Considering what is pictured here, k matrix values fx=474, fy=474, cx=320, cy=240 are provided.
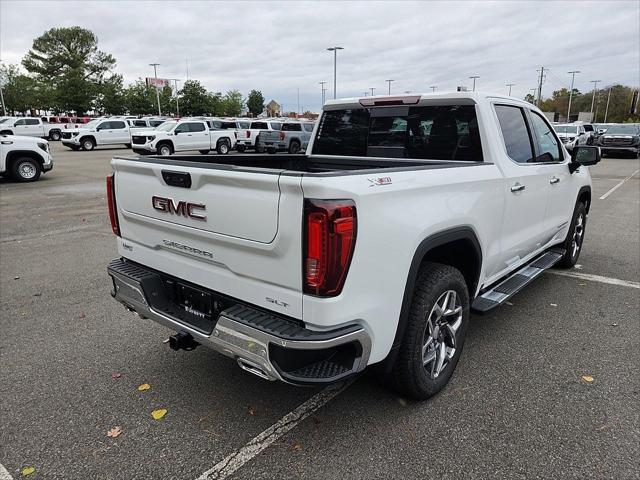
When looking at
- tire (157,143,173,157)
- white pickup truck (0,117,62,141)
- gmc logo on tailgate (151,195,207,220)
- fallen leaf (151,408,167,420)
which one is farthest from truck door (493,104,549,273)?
white pickup truck (0,117,62,141)

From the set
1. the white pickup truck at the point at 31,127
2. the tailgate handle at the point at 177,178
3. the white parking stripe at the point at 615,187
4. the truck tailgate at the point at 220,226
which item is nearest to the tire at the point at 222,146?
the white pickup truck at the point at 31,127

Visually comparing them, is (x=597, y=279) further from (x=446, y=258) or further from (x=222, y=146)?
(x=222, y=146)

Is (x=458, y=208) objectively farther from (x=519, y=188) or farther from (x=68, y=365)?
(x=68, y=365)

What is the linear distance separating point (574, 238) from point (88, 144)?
29619 mm

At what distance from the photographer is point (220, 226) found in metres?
2.49

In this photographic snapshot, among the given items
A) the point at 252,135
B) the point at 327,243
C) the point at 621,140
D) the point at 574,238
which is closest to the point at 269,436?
the point at 327,243

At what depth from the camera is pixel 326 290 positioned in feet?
7.16

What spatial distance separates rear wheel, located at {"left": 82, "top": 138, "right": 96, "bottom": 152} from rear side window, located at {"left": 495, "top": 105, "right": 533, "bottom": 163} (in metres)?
29.8

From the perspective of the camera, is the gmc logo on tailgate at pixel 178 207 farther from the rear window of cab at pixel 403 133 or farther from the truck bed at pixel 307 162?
the rear window of cab at pixel 403 133

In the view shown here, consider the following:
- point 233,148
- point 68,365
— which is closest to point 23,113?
point 233,148

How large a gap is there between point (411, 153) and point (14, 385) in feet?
11.2

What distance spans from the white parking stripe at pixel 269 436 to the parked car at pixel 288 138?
22.2 metres

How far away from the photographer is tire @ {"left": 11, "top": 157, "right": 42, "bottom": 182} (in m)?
13.7

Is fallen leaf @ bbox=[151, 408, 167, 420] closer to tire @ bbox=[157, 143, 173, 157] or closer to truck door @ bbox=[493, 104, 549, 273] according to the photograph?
truck door @ bbox=[493, 104, 549, 273]
